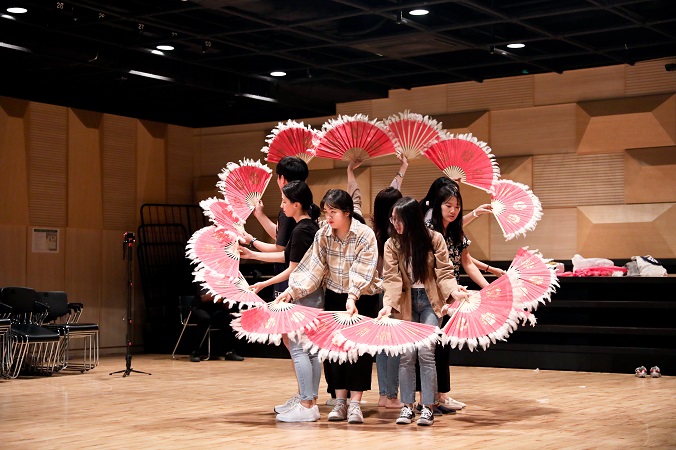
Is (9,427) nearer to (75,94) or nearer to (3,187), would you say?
(3,187)

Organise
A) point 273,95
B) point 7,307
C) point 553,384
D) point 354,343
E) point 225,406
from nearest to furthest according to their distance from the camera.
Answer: point 354,343 → point 225,406 → point 553,384 → point 7,307 → point 273,95

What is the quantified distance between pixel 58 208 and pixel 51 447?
22.4 feet

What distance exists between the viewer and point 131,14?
8266mm

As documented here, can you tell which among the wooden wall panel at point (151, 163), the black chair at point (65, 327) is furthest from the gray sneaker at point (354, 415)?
the wooden wall panel at point (151, 163)

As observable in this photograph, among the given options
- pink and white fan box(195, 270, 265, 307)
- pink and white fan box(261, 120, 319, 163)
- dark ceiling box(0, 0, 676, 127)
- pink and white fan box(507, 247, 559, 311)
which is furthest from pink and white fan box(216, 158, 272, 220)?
dark ceiling box(0, 0, 676, 127)

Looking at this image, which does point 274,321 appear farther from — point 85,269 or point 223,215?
point 85,269

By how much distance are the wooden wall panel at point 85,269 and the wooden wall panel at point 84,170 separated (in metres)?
0.15

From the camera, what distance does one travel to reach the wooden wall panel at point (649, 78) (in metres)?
9.98

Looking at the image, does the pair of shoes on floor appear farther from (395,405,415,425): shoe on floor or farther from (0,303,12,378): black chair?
(395,405,415,425): shoe on floor

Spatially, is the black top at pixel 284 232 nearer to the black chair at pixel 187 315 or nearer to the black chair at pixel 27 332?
the black chair at pixel 27 332

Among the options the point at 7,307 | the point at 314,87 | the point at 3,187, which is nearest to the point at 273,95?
the point at 314,87

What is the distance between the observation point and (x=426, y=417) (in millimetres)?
5617

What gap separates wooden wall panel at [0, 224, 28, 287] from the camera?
420 inches

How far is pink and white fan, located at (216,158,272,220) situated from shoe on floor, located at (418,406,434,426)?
1.77 meters
